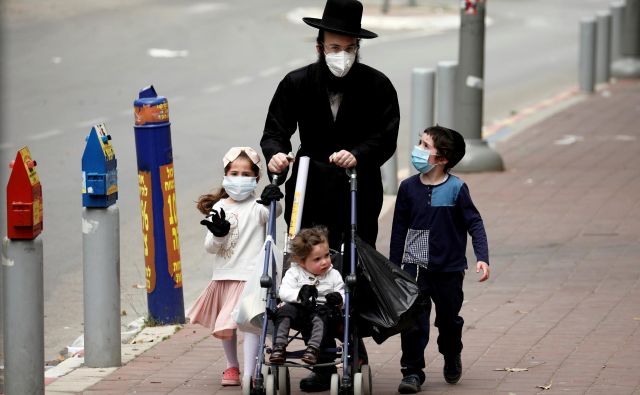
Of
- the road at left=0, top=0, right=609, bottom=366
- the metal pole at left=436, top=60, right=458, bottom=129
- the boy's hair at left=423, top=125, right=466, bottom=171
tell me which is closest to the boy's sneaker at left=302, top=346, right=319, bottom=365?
the boy's hair at left=423, top=125, right=466, bottom=171

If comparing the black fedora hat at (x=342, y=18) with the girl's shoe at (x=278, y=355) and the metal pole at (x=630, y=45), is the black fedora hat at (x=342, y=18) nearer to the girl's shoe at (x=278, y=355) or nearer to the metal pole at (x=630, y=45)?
the girl's shoe at (x=278, y=355)

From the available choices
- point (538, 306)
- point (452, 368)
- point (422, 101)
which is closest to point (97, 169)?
point (452, 368)

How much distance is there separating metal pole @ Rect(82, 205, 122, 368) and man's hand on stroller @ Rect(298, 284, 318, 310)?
4.80 ft

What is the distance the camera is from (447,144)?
6.93 metres

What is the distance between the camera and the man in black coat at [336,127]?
690 cm

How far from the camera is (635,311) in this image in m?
8.80

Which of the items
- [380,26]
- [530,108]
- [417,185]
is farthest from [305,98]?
[380,26]

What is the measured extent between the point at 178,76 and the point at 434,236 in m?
16.7

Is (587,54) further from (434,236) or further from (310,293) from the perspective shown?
(310,293)

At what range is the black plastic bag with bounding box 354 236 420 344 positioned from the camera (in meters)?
6.55

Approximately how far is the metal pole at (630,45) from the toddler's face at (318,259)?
18358 millimetres

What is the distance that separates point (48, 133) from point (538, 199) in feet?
23.2

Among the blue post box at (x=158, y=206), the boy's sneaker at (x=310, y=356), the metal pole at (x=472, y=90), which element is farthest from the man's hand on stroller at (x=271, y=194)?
the metal pole at (x=472, y=90)

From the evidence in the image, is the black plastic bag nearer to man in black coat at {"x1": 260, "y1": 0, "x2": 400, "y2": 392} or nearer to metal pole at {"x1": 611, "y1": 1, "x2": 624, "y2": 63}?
man in black coat at {"x1": 260, "y1": 0, "x2": 400, "y2": 392}
